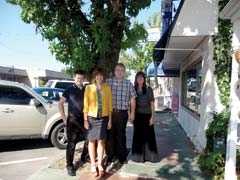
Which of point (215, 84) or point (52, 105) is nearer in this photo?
point (215, 84)

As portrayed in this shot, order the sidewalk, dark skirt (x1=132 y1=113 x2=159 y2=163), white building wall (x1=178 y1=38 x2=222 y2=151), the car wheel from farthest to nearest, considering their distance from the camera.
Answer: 1. the car wheel
2. white building wall (x1=178 y1=38 x2=222 y2=151)
3. dark skirt (x1=132 y1=113 x2=159 y2=163)
4. the sidewalk

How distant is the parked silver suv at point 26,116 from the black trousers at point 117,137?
220 cm

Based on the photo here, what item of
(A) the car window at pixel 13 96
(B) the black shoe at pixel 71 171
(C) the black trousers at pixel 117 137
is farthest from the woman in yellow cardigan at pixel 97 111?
(A) the car window at pixel 13 96

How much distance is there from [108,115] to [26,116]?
312 centimetres

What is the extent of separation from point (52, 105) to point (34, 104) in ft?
1.62

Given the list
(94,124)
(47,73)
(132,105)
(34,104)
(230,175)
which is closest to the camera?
(230,175)

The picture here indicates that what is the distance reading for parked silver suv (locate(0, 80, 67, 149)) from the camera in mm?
8016

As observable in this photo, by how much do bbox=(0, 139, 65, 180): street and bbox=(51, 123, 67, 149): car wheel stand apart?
17 cm

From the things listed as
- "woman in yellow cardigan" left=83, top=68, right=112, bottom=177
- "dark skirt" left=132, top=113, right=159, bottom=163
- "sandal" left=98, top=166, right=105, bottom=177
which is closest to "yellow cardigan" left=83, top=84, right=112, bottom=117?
"woman in yellow cardigan" left=83, top=68, right=112, bottom=177

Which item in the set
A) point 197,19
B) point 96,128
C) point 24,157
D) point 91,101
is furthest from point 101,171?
point 197,19

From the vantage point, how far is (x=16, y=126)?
812 centimetres

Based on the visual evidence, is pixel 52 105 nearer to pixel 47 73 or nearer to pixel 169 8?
pixel 169 8

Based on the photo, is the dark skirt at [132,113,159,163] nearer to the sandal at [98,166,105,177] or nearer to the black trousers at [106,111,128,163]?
the black trousers at [106,111,128,163]

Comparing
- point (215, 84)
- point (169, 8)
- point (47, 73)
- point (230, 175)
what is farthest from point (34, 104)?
point (47, 73)
